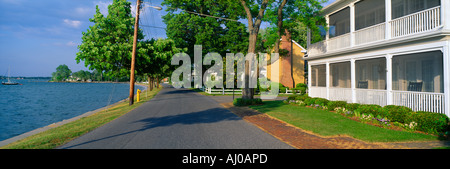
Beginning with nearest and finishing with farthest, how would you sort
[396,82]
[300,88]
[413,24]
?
[413,24] → [396,82] → [300,88]

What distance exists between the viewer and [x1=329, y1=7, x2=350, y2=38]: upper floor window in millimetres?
16531

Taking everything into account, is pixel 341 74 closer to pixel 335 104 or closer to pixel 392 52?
pixel 335 104

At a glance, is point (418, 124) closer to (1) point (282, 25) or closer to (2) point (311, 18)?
(2) point (311, 18)

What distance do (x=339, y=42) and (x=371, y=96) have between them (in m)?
4.01

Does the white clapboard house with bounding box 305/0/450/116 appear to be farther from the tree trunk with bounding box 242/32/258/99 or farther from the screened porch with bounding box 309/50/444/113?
the tree trunk with bounding box 242/32/258/99

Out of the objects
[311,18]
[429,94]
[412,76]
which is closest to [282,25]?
[311,18]

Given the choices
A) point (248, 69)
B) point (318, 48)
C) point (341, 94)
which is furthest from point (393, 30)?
point (248, 69)

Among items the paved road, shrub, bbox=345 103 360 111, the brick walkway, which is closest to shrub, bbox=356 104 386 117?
shrub, bbox=345 103 360 111

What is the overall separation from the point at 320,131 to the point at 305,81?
100 ft

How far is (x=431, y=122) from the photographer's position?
806 cm

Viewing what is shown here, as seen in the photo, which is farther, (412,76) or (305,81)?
(305,81)

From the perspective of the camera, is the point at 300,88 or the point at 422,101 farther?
the point at 300,88

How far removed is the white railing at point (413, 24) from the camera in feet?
31.7
